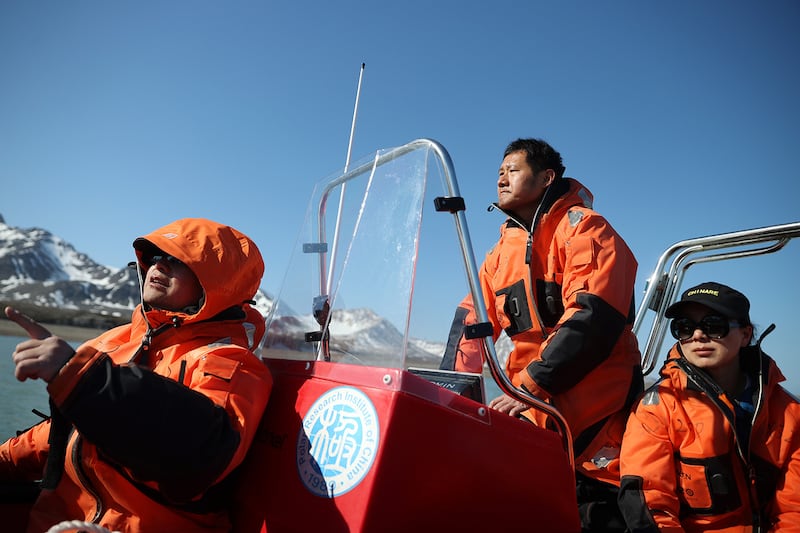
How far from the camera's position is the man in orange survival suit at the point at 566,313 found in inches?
90.8

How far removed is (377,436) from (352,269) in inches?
28.6

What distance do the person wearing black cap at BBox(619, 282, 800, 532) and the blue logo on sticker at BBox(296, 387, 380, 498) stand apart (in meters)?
1.42

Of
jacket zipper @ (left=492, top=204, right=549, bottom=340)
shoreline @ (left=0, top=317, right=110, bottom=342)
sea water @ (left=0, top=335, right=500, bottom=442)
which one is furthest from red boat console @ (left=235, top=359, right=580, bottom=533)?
shoreline @ (left=0, top=317, right=110, bottom=342)

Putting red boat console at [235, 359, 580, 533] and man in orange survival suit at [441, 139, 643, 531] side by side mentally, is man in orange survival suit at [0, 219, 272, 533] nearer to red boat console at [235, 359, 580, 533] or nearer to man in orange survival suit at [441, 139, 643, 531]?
red boat console at [235, 359, 580, 533]

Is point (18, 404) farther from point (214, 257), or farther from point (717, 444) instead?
point (717, 444)

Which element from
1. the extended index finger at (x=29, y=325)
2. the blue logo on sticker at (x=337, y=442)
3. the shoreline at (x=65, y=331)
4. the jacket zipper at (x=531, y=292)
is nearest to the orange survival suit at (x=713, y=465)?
the jacket zipper at (x=531, y=292)

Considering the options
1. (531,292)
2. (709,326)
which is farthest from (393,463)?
(709,326)

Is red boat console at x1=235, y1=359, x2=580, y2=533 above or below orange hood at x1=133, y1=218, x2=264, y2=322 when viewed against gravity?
below

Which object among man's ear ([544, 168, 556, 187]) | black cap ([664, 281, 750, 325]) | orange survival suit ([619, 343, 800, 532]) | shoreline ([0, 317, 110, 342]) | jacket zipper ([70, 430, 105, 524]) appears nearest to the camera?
jacket zipper ([70, 430, 105, 524])

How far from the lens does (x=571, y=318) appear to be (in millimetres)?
2348

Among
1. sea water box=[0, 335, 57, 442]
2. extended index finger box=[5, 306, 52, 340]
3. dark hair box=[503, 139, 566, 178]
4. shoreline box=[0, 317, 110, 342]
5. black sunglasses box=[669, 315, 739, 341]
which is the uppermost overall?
dark hair box=[503, 139, 566, 178]

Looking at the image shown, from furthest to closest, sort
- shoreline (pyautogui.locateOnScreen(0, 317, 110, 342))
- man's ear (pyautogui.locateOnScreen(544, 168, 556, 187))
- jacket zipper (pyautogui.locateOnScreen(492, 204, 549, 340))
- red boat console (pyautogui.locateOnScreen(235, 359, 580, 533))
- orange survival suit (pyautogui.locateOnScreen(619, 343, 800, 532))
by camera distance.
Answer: shoreline (pyautogui.locateOnScreen(0, 317, 110, 342)) < man's ear (pyautogui.locateOnScreen(544, 168, 556, 187)) < jacket zipper (pyautogui.locateOnScreen(492, 204, 549, 340)) < orange survival suit (pyautogui.locateOnScreen(619, 343, 800, 532)) < red boat console (pyautogui.locateOnScreen(235, 359, 580, 533))

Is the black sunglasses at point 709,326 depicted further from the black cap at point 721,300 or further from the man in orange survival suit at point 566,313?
the man in orange survival suit at point 566,313

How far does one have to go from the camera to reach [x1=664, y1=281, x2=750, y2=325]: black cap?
255cm
